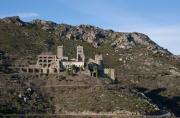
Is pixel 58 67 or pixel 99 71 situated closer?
pixel 58 67

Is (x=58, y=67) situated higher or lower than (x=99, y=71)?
higher

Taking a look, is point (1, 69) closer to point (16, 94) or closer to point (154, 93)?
point (16, 94)

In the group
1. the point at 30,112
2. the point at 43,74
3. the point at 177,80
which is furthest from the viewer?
the point at 177,80

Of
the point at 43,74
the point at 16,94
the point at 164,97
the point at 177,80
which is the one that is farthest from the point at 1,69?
the point at 177,80

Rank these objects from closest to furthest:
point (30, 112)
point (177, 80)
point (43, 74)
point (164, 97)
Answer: point (30, 112) < point (43, 74) < point (164, 97) < point (177, 80)

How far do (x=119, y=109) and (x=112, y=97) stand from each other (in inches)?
221

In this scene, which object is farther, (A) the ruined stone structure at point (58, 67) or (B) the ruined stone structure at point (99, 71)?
(B) the ruined stone structure at point (99, 71)

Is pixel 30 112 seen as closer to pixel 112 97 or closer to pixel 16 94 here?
pixel 16 94

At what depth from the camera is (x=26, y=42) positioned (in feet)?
655

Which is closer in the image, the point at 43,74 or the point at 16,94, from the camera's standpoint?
the point at 16,94

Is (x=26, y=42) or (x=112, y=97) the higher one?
(x=26, y=42)

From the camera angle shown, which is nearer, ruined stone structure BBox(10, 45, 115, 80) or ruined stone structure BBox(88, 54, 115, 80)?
ruined stone structure BBox(10, 45, 115, 80)

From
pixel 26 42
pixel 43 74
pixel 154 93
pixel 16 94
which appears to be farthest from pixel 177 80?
pixel 16 94

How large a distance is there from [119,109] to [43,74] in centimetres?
2375
